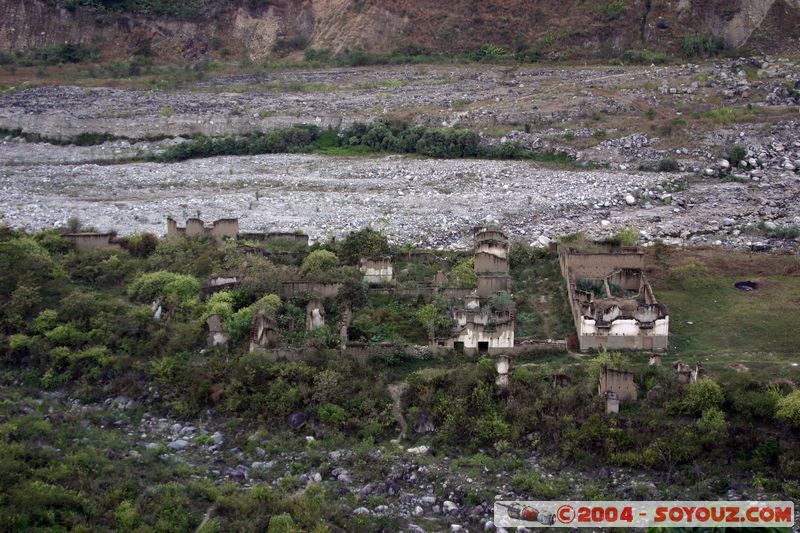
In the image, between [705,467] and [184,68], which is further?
[184,68]

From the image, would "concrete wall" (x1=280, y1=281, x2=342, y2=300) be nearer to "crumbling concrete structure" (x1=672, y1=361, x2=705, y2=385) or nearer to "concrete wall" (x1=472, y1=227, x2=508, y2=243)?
"concrete wall" (x1=472, y1=227, x2=508, y2=243)

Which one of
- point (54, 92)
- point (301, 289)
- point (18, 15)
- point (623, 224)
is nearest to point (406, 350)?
point (301, 289)

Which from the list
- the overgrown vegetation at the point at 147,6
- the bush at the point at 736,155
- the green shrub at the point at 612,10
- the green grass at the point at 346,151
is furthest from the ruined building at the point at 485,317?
the overgrown vegetation at the point at 147,6

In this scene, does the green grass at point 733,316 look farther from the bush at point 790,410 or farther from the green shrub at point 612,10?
the green shrub at point 612,10

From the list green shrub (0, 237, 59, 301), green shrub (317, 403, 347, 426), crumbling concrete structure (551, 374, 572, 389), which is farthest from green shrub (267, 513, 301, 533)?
green shrub (0, 237, 59, 301)

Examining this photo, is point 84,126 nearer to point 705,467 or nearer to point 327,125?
point 327,125

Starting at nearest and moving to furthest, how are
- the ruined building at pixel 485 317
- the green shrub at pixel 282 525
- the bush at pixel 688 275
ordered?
the green shrub at pixel 282 525 → the ruined building at pixel 485 317 → the bush at pixel 688 275
